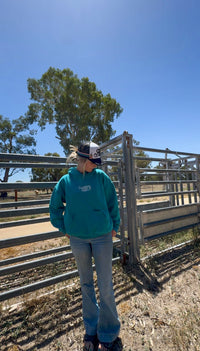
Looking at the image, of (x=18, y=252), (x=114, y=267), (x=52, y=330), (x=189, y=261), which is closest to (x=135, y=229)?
(x=114, y=267)

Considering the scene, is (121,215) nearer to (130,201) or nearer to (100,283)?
(130,201)

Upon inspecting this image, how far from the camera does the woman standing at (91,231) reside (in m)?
1.69

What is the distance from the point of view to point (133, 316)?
2.16 metres

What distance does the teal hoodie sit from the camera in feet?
5.49

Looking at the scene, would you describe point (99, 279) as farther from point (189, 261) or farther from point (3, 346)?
point (189, 261)

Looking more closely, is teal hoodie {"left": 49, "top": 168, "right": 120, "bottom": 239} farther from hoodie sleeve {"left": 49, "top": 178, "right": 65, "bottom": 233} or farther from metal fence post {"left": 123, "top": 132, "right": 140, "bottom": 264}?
metal fence post {"left": 123, "top": 132, "right": 140, "bottom": 264}

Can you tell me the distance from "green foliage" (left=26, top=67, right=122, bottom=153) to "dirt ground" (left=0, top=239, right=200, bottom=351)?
19.0 m

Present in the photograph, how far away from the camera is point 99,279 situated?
1.75 meters

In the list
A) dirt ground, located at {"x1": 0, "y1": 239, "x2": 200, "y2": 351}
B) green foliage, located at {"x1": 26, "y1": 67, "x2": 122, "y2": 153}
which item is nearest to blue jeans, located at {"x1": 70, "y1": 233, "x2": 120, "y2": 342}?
dirt ground, located at {"x1": 0, "y1": 239, "x2": 200, "y2": 351}

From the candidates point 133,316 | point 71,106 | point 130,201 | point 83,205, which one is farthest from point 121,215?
point 71,106

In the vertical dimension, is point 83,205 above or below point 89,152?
below

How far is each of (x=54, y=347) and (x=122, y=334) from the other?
72cm

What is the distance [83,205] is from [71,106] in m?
21.4

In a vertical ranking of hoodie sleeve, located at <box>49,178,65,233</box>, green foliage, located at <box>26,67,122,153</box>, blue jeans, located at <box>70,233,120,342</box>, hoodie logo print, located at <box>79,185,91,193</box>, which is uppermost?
green foliage, located at <box>26,67,122,153</box>
